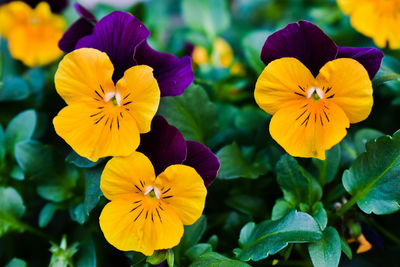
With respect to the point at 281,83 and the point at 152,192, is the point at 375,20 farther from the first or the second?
the point at 152,192

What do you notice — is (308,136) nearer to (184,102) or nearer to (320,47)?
(320,47)

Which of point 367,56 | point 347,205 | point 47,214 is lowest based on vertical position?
point 47,214

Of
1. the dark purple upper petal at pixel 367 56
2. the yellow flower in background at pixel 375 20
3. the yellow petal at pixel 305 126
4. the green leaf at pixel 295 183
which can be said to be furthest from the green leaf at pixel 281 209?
the yellow flower in background at pixel 375 20

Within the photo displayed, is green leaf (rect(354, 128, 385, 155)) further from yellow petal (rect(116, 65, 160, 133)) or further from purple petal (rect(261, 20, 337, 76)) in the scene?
yellow petal (rect(116, 65, 160, 133))

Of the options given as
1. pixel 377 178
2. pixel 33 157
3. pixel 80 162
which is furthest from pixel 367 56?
pixel 33 157

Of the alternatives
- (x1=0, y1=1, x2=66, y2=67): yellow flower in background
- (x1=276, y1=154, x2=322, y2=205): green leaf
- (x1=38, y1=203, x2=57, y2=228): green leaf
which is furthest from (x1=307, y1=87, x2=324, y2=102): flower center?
(x1=0, y1=1, x2=66, y2=67): yellow flower in background
